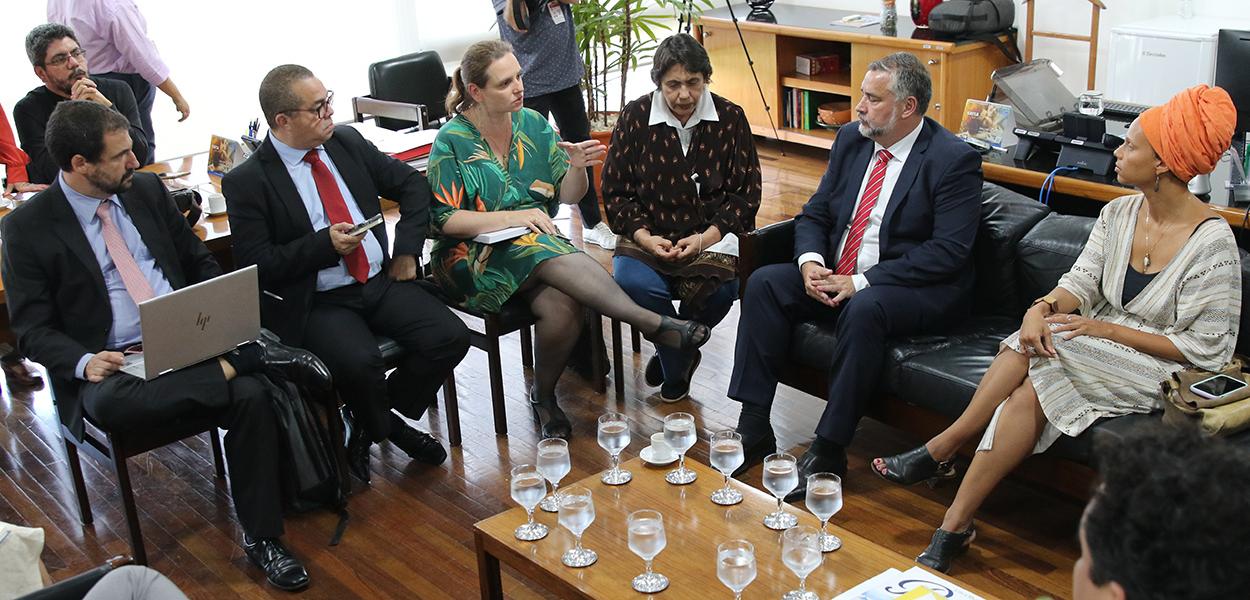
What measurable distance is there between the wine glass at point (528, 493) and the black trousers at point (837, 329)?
3.53 feet

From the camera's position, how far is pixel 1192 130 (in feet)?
9.93

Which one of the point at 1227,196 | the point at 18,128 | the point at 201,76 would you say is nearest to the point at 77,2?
the point at 18,128

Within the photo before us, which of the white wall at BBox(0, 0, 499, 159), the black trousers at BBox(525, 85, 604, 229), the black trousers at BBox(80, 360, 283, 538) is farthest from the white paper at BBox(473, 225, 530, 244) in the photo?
the white wall at BBox(0, 0, 499, 159)

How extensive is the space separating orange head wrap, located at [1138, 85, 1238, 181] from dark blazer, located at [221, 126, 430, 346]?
2181 mm

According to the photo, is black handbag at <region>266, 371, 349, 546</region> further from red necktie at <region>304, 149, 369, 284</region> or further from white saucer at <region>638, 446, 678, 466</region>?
white saucer at <region>638, 446, 678, 466</region>

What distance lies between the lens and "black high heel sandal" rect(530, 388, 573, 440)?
402 cm

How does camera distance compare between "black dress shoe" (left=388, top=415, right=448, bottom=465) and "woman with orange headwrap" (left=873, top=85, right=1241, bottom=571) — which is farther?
"black dress shoe" (left=388, top=415, right=448, bottom=465)

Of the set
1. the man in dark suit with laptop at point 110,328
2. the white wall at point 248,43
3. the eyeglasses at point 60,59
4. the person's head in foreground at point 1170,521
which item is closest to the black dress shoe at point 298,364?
the man in dark suit with laptop at point 110,328

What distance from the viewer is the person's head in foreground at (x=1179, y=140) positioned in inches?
119

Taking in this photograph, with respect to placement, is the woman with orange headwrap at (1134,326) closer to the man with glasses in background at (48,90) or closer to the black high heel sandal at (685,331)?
the black high heel sandal at (685,331)

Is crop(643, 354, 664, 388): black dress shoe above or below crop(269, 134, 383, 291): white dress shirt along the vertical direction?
below

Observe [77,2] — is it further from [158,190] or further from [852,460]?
[852,460]

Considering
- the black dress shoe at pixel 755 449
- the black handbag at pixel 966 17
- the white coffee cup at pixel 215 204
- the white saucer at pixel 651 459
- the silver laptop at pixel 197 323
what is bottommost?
the black dress shoe at pixel 755 449

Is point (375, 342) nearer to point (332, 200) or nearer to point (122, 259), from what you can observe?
point (332, 200)
